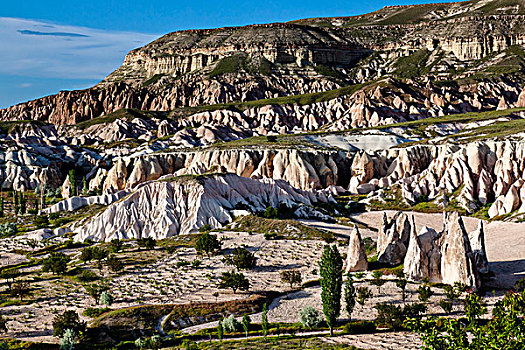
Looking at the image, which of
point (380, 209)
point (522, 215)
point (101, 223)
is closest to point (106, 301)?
point (101, 223)

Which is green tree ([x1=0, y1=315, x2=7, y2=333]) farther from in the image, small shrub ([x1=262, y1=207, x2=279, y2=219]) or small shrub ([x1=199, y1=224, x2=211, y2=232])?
small shrub ([x1=262, y1=207, x2=279, y2=219])

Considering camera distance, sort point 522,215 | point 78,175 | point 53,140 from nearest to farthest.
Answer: point 522,215, point 78,175, point 53,140

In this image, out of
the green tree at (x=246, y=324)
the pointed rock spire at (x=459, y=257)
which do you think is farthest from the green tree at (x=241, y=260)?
the pointed rock spire at (x=459, y=257)

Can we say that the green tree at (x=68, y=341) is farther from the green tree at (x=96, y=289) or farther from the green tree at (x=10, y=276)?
the green tree at (x=10, y=276)

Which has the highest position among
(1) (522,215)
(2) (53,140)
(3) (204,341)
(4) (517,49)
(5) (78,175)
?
(4) (517,49)

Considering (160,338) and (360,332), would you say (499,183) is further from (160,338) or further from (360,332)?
(160,338)

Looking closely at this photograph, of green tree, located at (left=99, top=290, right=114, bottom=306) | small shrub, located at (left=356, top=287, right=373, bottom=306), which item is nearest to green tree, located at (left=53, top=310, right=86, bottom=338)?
green tree, located at (left=99, top=290, right=114, bottom=306)

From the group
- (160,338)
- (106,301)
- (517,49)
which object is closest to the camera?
(160,338)

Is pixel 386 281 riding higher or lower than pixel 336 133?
lower
